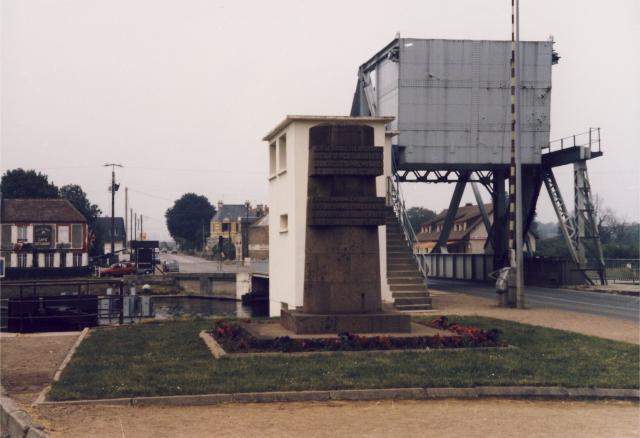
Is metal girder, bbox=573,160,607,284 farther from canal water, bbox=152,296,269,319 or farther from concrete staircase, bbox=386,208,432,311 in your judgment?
canal water, bbox=152,296,269,319

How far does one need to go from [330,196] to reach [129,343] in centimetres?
500

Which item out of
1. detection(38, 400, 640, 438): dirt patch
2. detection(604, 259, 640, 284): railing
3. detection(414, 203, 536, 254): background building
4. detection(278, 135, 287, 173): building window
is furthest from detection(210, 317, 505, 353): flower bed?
detection(414, 203, 536, 254): background building

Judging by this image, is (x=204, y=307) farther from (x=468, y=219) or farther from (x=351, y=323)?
(x=468, y=219)

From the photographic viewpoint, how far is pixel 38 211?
82.2 meters

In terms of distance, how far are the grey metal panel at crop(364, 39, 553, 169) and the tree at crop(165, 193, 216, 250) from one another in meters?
121

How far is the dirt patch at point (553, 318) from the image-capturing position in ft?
61.1

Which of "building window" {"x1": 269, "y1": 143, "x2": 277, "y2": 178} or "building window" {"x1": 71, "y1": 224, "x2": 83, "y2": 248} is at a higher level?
"building window" {"x1": 269, "y1": 143, "x2": 277, "y2": 178}

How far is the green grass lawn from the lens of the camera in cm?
1049

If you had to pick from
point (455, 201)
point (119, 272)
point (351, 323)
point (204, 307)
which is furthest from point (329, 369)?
point (119, 272)

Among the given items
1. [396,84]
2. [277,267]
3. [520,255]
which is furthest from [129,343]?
[396,84]

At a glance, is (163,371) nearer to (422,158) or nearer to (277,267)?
(277,267)

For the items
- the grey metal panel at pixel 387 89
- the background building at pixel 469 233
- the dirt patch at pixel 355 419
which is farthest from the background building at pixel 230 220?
the dirt patch at pixel 355 419

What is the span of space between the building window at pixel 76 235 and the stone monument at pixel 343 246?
71.0 m

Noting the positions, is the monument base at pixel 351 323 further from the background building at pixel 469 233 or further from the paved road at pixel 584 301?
the background building at pixel 469 233
